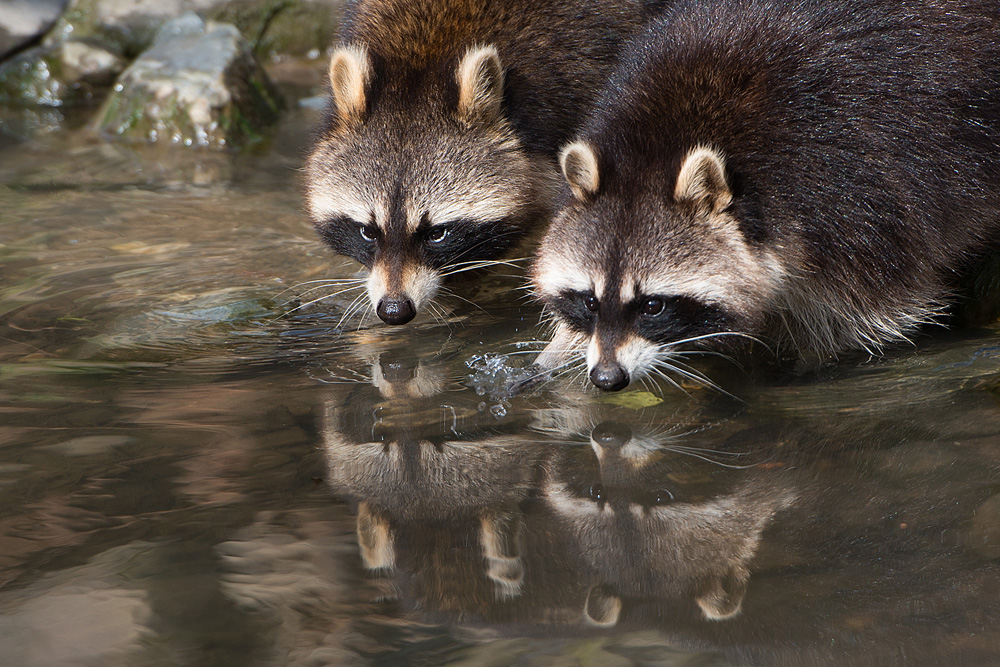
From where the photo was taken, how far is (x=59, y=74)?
361 inches

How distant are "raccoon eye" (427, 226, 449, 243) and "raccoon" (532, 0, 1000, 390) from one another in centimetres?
71

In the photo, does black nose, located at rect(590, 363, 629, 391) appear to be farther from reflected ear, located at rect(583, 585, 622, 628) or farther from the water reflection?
reflected ear, located at rect(583, 585, 622, 628)

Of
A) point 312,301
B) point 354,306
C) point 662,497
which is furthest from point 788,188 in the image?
point 312,301

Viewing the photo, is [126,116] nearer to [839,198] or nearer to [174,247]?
[174,247]

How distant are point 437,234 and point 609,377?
4.75ft

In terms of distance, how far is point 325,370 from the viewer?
4.09 m

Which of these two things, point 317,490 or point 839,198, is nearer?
point 317,490

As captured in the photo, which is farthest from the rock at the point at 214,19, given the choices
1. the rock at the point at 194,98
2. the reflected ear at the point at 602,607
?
the reflected ear at the point at 602,607

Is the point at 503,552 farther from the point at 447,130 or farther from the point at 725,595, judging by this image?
the point at 447,130

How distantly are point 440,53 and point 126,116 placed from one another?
13.7 feet

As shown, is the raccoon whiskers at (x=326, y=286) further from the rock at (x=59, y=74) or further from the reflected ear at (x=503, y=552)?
the rock at (x=59, y=74)

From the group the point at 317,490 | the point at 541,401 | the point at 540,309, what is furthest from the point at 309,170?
the point at 317,490

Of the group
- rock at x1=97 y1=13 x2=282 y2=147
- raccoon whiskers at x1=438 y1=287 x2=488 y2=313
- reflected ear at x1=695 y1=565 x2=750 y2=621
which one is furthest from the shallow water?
rock at x1=97 y1=13 x2=282 y2=147

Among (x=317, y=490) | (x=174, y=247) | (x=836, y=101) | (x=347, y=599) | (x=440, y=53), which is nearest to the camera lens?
(x=347, y=599)
